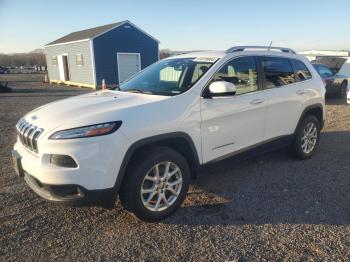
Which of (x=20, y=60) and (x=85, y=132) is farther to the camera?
(x=20, y=60)

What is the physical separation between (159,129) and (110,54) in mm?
20720

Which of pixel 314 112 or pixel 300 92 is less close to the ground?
pixel 300 92

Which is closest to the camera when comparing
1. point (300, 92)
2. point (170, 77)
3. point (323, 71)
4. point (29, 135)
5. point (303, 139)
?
point (29, 135)

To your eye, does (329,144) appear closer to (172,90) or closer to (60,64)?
(172,90)

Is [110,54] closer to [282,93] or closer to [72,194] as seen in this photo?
[282,93]

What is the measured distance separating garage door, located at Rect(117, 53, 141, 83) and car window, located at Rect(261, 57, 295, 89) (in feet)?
62.9

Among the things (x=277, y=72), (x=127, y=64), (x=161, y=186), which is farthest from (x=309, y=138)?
(x=127, y=64)

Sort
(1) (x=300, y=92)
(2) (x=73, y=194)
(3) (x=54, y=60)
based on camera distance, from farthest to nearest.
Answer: (3) (x=54, y=60) → (1) (x=300, y=92) → (2) (x=73, y=194)

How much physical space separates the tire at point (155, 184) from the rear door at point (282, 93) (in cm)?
174

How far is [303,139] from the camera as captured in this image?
17.8ft

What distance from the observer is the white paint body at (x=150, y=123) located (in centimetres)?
291

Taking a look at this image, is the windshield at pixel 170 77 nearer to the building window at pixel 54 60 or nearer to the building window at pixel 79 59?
the building window at pixel 79 59

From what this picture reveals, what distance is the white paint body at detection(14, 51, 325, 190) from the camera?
2.91m

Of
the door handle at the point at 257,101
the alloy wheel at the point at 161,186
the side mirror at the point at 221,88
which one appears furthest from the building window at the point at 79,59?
the alloy wheel at the point at 161,186
